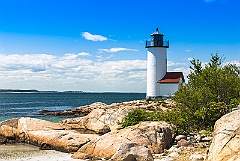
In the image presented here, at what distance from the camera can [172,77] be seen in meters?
37.0

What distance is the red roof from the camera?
3638cm

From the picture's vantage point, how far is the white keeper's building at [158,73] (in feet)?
120

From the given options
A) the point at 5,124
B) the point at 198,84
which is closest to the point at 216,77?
the point at 198,84

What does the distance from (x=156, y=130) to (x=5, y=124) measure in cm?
925

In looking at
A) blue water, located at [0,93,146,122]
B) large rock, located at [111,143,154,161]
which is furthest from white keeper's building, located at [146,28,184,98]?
large rock, located at [111,143,154,161]

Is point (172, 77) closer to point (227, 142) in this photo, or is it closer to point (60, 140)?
point (60, 140)

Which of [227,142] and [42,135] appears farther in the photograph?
[42,135]

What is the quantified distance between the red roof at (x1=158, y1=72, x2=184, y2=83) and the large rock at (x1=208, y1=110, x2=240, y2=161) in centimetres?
2623

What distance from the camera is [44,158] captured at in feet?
42.9

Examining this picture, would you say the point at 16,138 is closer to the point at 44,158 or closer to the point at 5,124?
the point at 5,124

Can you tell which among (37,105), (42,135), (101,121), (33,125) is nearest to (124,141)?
(42,135)

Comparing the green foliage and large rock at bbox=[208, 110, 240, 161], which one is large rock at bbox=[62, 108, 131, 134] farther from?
large rock at bbox=[208, 110, 240, 161]

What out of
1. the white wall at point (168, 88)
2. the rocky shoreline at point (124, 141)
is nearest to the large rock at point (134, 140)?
the rocky shoreline at point (124, 141)

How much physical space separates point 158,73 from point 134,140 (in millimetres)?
24357
